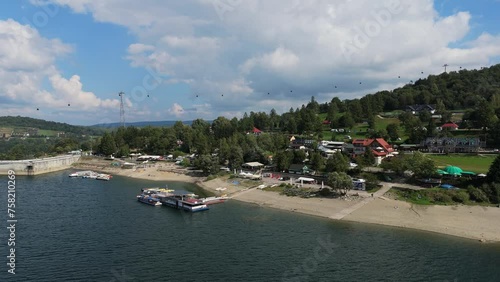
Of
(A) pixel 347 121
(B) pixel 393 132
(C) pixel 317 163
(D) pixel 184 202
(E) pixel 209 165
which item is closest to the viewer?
(D) pixel 184 202

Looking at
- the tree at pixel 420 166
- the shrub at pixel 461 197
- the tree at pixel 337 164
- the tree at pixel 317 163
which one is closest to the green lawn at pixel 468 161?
the tree at pixel 420 166

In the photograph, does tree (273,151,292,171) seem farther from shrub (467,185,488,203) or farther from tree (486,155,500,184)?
tree (486,155,500,184)

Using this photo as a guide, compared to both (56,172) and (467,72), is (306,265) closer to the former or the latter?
(56,172)

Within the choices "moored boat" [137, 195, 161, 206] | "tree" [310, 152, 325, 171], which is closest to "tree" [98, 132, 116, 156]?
"moored boat" [137, 195, 161, 206]

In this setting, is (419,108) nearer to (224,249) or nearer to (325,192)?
(325,192)

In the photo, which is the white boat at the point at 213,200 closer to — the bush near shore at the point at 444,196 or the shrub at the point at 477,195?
the bush near shore at the point at 444,196

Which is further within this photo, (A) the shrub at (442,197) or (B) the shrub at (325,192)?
(B) the shrub at (325,192)

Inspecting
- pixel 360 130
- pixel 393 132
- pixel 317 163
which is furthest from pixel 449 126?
pixel 317 163
